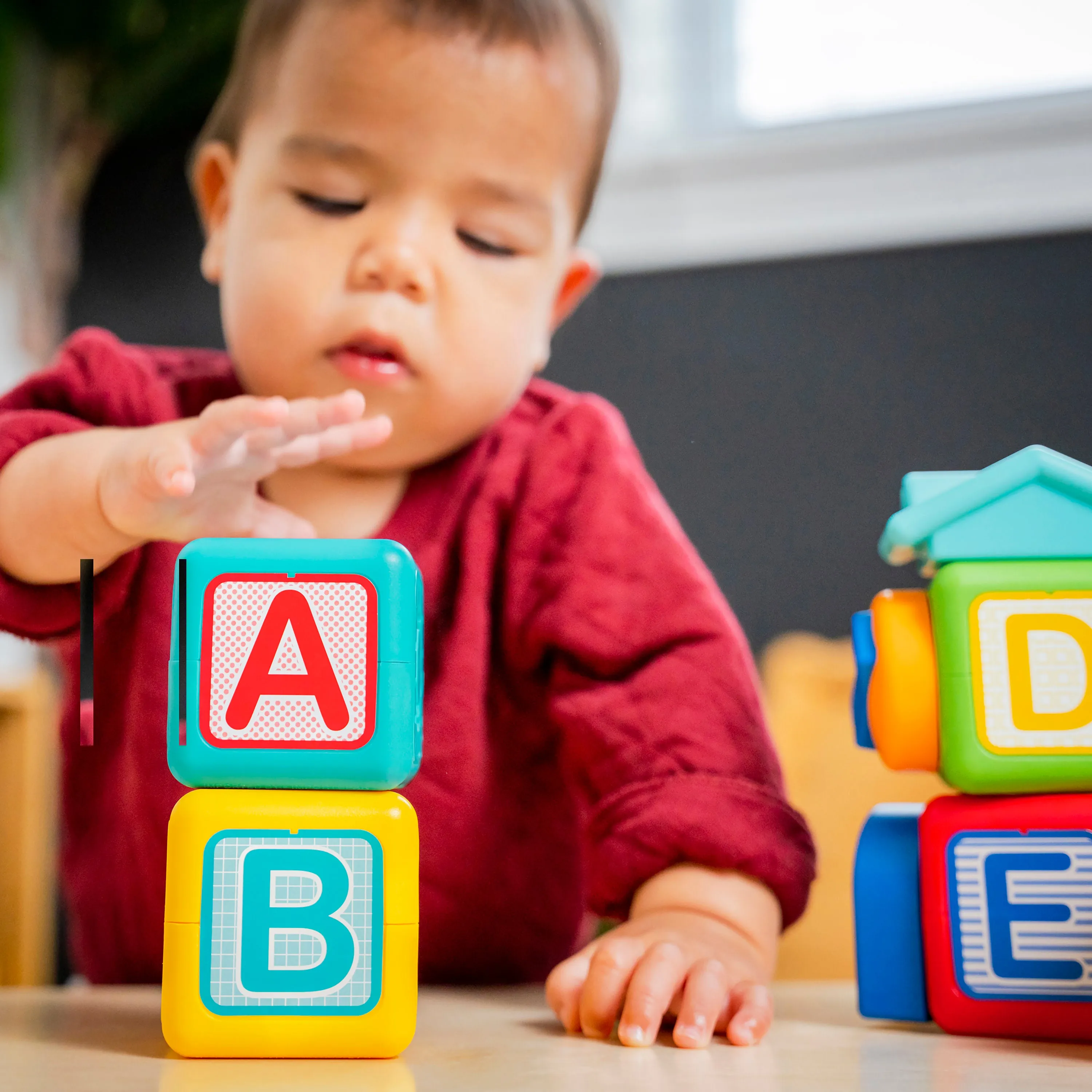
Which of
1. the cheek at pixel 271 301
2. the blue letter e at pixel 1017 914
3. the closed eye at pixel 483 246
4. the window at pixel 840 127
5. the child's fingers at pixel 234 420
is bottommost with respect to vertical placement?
the blue letter e at pixel 1017 914

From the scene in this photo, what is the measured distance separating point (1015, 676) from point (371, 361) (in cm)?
35

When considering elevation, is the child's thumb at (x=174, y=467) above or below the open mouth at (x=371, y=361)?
below

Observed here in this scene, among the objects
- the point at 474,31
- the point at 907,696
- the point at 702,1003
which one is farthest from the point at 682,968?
the point at 474,31

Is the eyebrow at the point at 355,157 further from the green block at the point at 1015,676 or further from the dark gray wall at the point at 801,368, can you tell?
the green block at the point at 1015,676

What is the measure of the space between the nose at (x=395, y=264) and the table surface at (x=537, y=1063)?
342 millimetres

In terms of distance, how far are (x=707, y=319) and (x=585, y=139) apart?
0.16 meters

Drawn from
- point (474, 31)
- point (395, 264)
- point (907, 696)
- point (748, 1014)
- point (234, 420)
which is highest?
point (474, 31)

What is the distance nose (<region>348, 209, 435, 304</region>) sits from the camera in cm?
60

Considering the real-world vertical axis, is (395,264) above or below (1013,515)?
above

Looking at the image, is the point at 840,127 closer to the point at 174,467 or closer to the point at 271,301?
the point at 271,301

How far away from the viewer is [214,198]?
695 millimetres

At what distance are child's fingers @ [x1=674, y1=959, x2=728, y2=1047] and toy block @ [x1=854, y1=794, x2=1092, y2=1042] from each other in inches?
2.1

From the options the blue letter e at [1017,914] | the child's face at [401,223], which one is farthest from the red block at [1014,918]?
the child's face at [401,223]

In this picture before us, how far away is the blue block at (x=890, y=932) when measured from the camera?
1.39ft
